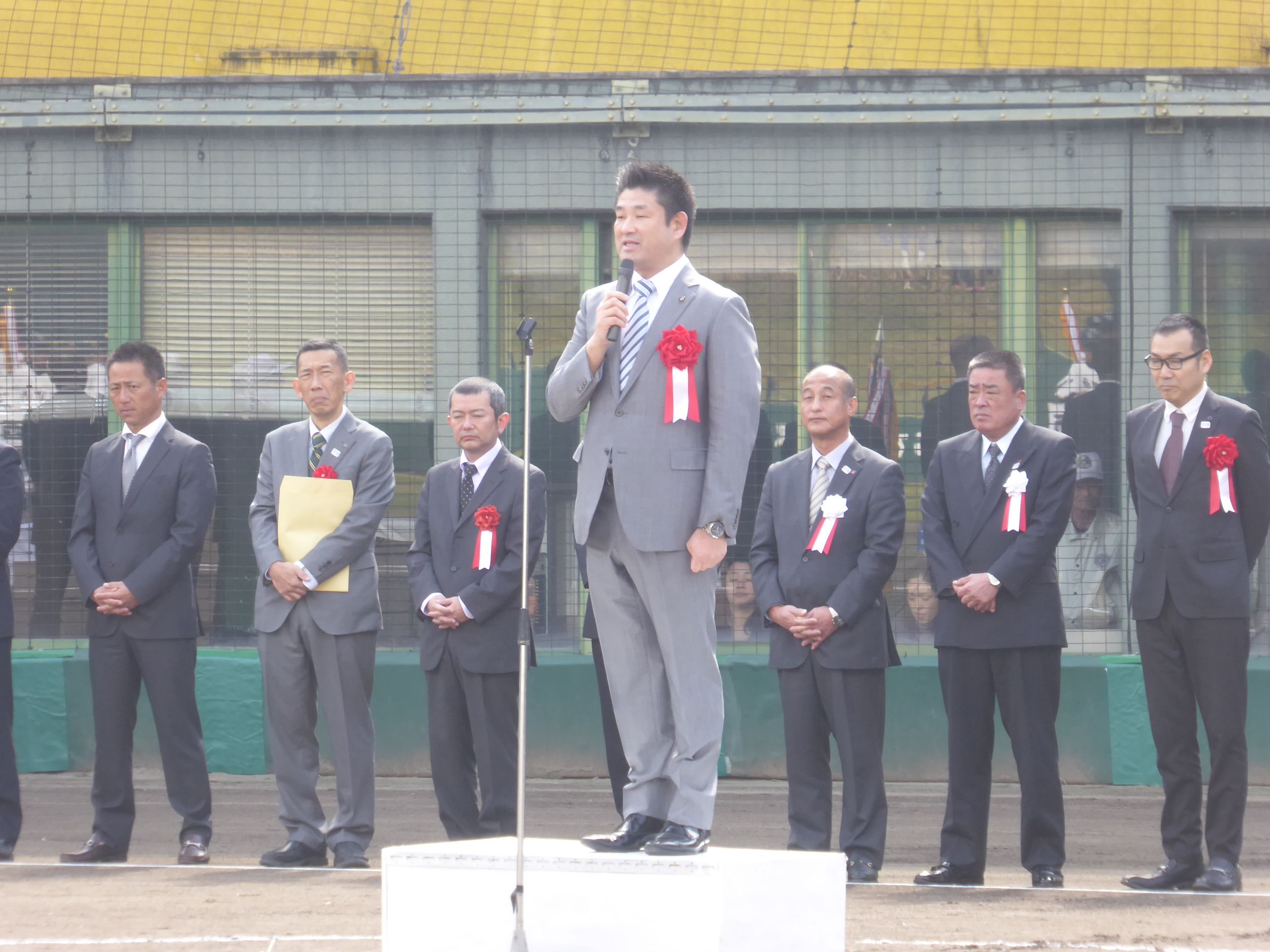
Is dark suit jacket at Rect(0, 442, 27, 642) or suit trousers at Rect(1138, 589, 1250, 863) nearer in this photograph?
suit trousers at Rect(1138, 589, 1250, 863)

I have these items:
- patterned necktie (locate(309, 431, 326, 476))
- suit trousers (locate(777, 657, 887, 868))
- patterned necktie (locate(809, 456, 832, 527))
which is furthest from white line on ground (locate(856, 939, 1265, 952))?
patterned necktie (locate(309, 431, 326, 476))

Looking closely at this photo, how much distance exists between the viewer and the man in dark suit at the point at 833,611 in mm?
5996

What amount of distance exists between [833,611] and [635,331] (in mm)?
2073

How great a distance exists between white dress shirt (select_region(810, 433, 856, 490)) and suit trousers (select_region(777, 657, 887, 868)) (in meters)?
0.79

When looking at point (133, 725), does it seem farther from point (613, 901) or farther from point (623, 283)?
point (623, 283)

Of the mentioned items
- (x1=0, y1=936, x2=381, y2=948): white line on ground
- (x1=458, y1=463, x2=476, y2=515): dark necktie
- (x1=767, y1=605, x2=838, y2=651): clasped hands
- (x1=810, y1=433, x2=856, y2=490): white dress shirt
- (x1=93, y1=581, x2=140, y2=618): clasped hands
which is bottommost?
(x1=0, y1=936, x2=381, y2=948): white line on ground

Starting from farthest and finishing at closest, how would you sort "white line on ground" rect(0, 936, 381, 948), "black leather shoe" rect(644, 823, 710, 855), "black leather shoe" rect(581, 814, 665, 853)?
1. "white line on ground" rect(0, 936, 381, 948)
2. "black leather shoe" rect(581, 814, 665, 853)
3. "black leather shoe" rect(644, 823, 710, 855)

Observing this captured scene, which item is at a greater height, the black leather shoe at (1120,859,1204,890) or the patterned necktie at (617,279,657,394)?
the patterned necktie at (617,279,657,394)

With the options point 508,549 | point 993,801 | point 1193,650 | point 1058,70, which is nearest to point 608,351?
point 508,549

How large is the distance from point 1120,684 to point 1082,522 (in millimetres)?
979

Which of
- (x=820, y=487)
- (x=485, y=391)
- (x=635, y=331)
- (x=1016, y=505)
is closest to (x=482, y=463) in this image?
(x=485, y=391)

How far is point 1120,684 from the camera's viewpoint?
846 centimetres

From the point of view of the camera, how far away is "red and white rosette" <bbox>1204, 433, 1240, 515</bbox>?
18.8 ft

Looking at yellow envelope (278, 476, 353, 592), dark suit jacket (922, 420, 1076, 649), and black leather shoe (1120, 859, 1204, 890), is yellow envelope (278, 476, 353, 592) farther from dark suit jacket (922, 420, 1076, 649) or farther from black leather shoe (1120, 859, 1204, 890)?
black leather shoe (1120, 859, 1204, 890)
